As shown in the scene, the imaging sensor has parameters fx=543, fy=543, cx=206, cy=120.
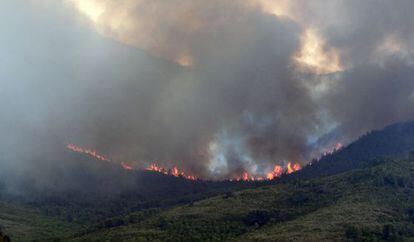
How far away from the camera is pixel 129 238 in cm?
18625

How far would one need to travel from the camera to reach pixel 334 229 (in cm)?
16738

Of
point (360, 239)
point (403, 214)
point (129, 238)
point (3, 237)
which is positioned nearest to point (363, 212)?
point (403, 214)

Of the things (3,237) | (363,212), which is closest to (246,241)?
(363,212)

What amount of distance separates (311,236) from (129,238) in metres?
63.0

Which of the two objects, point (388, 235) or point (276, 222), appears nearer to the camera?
point (388, 235)

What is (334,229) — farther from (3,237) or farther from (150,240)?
(3,237)

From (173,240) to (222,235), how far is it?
17535 millimetres

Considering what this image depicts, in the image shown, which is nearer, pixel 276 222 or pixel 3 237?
pixel 3 237

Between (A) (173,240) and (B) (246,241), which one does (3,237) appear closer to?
(A) (173,240)

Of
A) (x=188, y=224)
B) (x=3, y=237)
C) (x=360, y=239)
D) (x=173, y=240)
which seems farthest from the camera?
(x=188, y=224)

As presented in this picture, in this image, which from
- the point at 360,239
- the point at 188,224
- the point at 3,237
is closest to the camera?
the point at 3,237

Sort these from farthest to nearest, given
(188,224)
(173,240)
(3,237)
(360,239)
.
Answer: (188,224) → (173,240) → (360,239) → (3,237)

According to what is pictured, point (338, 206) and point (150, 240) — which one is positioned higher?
point (338, 206)

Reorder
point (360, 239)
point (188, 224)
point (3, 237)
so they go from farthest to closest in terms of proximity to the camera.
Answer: point (188, 224) → point (360, 239) → point (3, 237)
